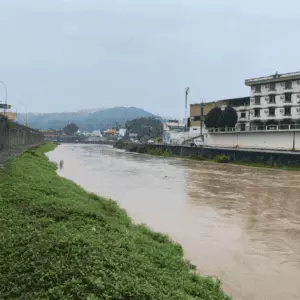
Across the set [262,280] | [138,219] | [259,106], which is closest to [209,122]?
[259,106]

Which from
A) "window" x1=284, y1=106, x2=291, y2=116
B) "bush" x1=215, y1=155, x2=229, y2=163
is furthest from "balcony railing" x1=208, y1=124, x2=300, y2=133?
"bush" x1=215, y1=155, x2=229, y2=163

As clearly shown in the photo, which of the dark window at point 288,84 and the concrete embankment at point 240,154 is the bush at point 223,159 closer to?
the concrete embankment at point 240,154

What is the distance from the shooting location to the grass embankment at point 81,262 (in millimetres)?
5281

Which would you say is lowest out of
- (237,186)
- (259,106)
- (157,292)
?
(237,186)

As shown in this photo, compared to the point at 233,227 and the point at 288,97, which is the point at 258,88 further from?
the point at 233,227

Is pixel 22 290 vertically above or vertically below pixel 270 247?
above

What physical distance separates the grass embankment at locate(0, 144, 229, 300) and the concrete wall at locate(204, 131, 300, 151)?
48746 millimetres

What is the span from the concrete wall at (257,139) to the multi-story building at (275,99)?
4.50 metres

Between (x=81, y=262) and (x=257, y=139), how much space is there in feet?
191

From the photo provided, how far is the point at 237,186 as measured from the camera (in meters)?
28.2

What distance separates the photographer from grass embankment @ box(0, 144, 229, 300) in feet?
17.3

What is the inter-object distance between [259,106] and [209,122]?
34.7 ft

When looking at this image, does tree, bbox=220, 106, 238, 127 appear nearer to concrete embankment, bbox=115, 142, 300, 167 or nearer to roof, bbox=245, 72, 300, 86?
roof, bbox=245, 72, 300, 86

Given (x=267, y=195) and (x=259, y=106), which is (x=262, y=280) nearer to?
(x=267, y=195)
